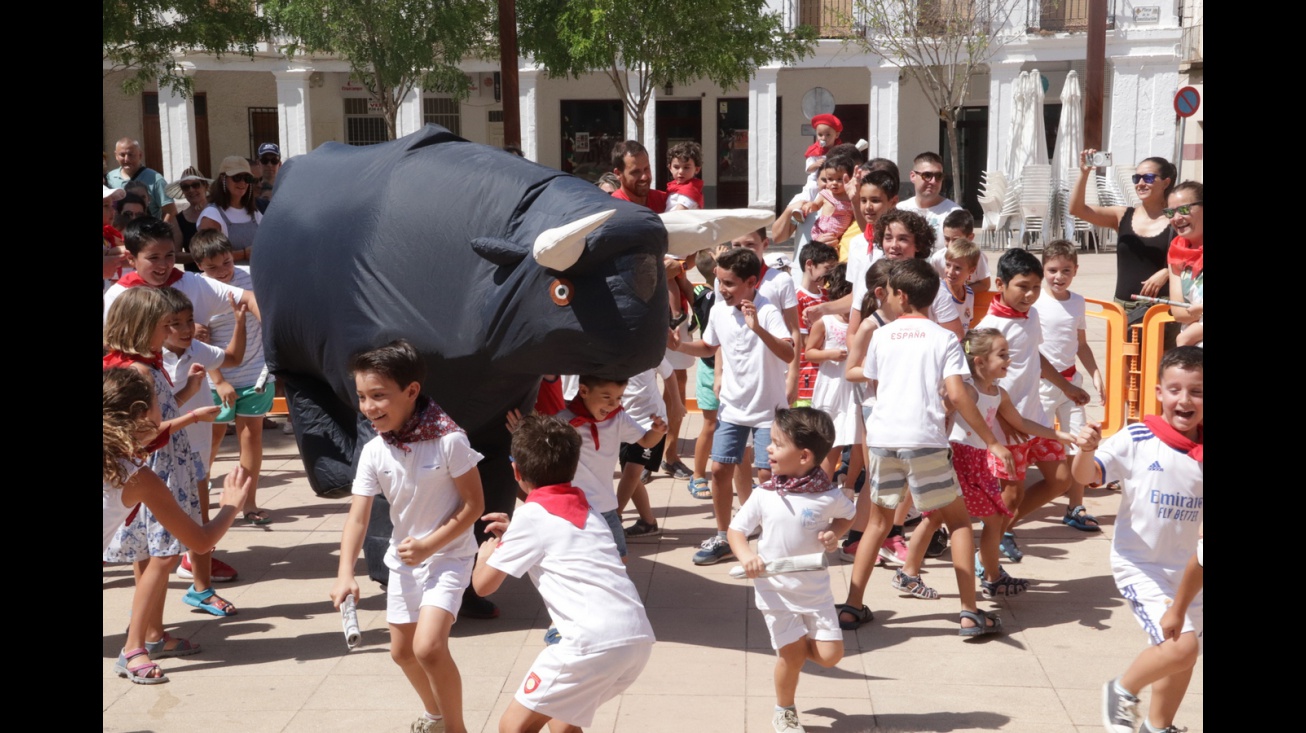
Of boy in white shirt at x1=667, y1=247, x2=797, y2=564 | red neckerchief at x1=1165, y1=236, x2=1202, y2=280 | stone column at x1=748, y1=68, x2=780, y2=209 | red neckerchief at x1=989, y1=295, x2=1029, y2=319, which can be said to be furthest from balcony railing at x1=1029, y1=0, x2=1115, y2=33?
boy in white shirt at x1=667, y1=247, x2=797, y2=564

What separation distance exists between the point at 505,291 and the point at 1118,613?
3.11 metres

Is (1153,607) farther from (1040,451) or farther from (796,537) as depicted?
(1040,451)

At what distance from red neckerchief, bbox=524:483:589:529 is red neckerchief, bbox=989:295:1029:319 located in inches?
126

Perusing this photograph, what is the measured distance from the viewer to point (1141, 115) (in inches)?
999

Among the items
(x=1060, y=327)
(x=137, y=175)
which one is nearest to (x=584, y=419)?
(x=1060, y=327)

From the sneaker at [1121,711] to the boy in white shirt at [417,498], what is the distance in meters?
2.14

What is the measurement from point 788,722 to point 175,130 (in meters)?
25.4

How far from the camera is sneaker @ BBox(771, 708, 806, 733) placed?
4270 millimetres

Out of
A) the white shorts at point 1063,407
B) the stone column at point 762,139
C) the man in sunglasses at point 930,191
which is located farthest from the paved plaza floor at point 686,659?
the stone column at point 762,139

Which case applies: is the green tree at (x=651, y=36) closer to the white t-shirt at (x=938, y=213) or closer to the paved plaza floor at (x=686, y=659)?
the white t-shirt at (x=938, y=213)

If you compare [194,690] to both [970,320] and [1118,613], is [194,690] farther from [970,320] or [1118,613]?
[970,320]

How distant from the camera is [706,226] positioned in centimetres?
516

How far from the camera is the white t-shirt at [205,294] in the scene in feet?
20.4

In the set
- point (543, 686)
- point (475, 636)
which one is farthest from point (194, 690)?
point (543, 686)
